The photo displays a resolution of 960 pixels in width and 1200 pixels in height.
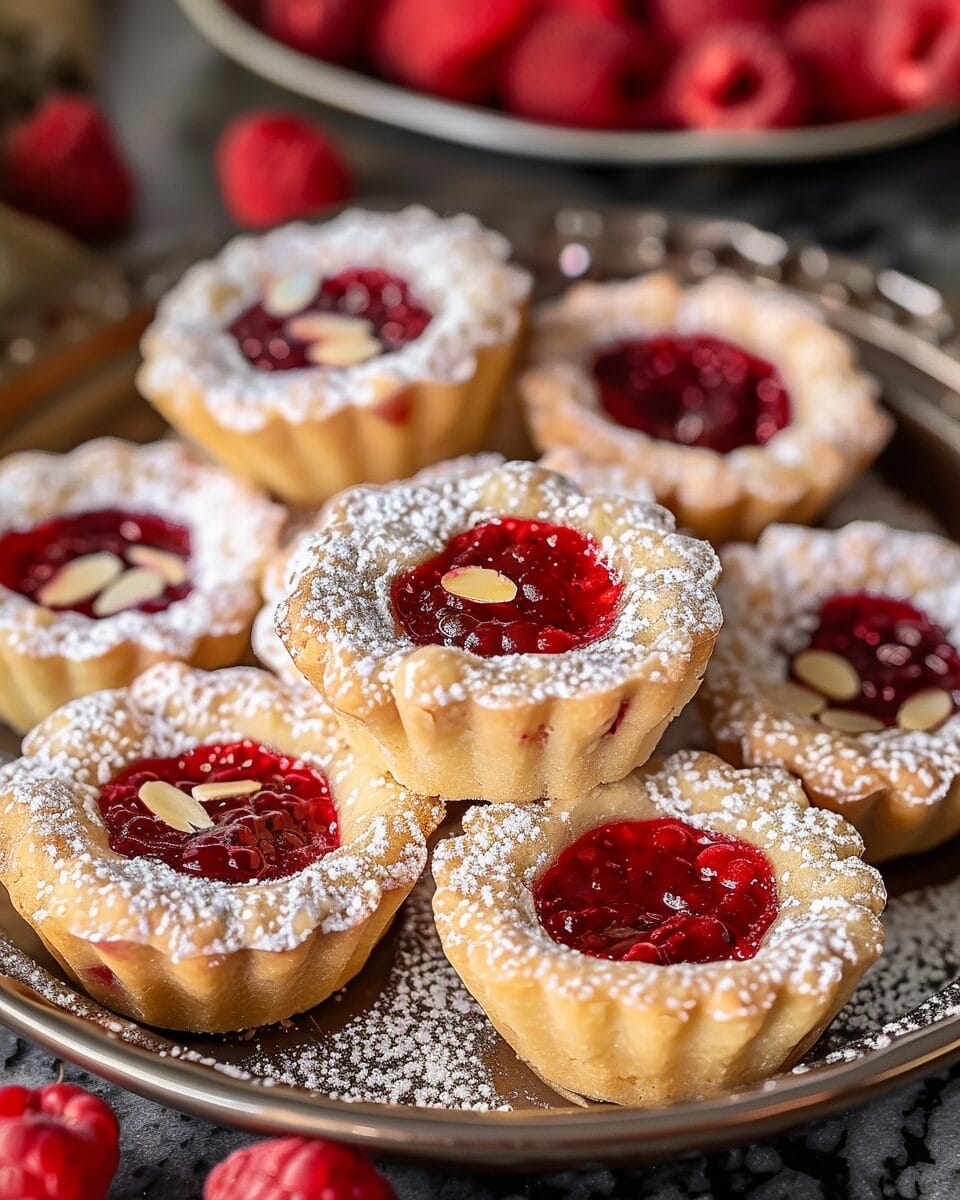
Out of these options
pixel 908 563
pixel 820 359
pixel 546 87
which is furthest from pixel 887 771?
pixel 546 87

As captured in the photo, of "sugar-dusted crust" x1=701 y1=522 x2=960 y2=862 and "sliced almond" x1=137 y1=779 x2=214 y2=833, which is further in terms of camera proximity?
"sugar-dusted crust" x1=701 y1=522 x2=960 y2=862

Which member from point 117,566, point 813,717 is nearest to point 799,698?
point 813,717

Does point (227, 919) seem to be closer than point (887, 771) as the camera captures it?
Yes

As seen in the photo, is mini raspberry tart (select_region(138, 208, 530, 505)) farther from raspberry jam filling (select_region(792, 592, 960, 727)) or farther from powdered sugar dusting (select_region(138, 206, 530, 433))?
raspberry jam filling (select_region(792, 592, 960, 727))

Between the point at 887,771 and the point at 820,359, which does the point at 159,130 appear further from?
the point at 887,771

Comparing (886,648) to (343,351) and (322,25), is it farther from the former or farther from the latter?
(322,25)

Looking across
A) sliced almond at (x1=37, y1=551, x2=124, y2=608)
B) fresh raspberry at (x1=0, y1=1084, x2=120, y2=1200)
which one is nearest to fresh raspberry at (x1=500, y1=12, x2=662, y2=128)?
sliced almond at (x1=37, y1=551, x2=124, y2=608)

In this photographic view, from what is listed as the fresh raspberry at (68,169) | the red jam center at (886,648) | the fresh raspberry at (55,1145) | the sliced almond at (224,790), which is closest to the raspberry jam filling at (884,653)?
the red jam center at (886,648)
